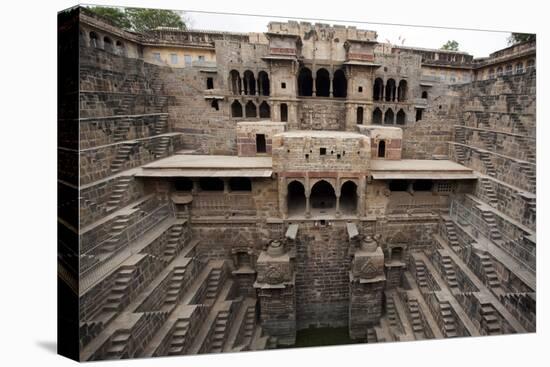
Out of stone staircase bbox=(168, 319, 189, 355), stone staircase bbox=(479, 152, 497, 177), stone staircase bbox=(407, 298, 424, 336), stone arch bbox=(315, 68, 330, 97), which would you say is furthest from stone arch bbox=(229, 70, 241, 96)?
stone staircase bbox=(407, 298, 424, 336)

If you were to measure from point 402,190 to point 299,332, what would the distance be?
478cm

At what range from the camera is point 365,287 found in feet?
24.2

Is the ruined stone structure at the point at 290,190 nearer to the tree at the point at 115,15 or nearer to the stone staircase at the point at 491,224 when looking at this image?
the stone staircase at the point at 491,224

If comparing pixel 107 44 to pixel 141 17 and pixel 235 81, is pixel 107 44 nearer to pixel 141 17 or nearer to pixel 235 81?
pixel 141 17

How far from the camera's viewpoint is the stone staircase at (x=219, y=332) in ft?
20.3

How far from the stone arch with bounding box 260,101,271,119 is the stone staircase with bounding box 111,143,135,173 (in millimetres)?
3601

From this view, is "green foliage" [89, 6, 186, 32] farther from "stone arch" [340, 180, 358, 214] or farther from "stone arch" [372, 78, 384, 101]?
"stone arch" [372, 78, 384, 101]

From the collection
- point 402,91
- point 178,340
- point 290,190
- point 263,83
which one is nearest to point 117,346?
point 178,340

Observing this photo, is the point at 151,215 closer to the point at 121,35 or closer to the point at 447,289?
the point at 121,35

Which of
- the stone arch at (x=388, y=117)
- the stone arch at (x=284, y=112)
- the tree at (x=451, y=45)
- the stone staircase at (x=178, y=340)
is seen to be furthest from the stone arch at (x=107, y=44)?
the stone arch at (x=388, y=117)

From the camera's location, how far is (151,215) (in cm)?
681

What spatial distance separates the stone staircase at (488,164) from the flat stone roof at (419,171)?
0.34m

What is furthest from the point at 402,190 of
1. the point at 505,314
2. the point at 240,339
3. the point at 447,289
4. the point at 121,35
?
the point at 121,35

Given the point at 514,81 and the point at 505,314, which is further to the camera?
the point at 514,81
